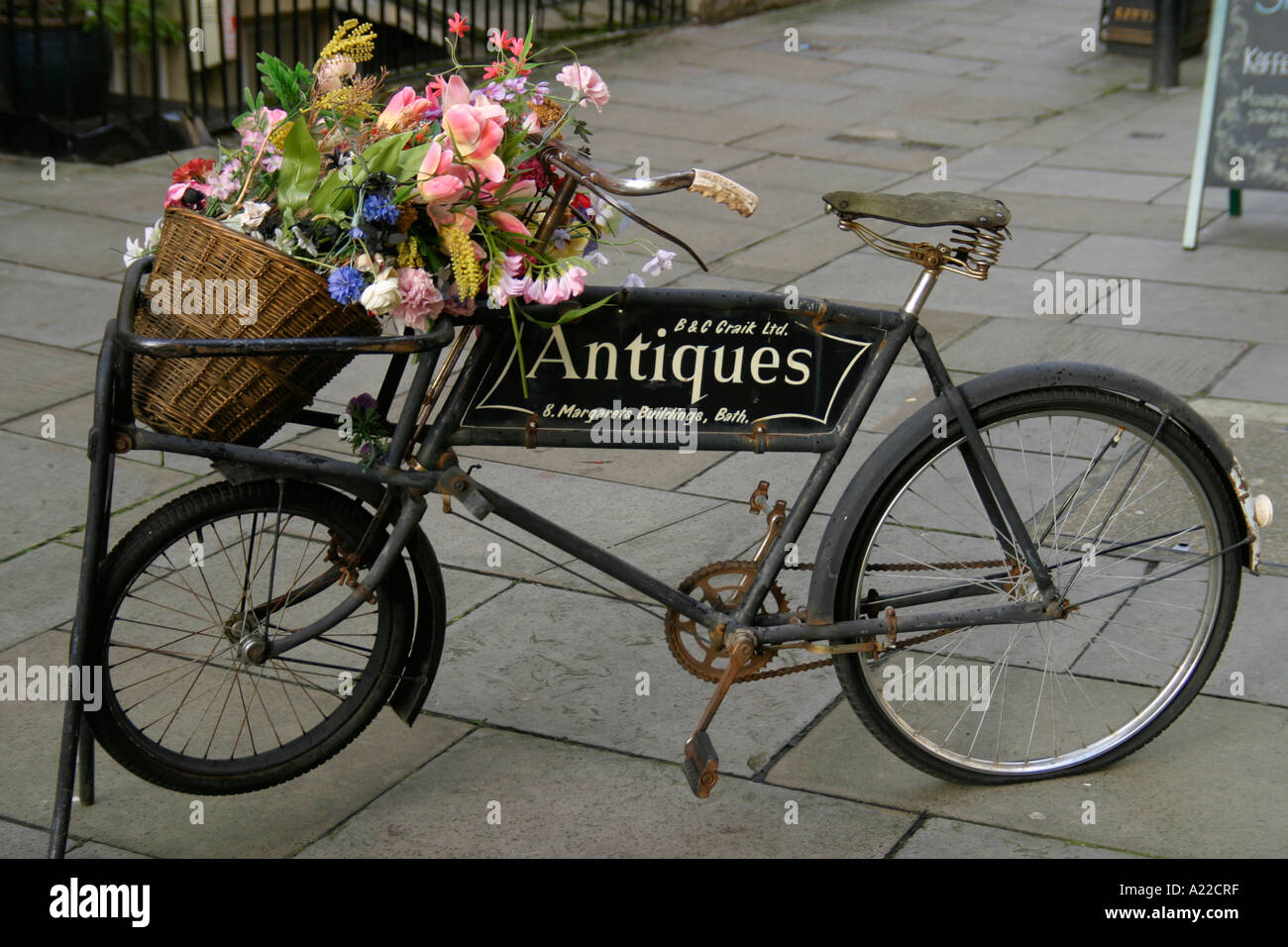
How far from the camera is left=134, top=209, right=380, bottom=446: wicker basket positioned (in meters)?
2.81

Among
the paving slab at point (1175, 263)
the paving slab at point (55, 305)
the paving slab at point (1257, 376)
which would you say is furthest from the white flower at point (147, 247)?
the paving slab at point (1175, 263)

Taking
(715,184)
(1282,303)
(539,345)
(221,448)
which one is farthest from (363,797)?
(1282,303)

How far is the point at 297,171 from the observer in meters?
2.87

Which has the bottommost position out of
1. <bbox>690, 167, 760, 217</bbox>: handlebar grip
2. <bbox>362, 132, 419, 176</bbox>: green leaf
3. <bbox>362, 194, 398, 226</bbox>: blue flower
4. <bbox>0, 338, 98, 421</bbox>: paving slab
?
<bbox>0, 338, 98, 421</bbox>: paving slab

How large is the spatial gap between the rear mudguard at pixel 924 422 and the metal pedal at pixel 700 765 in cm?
35

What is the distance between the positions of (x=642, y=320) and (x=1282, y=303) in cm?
486

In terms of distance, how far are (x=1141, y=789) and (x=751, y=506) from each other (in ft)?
3.62

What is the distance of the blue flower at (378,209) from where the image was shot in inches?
110

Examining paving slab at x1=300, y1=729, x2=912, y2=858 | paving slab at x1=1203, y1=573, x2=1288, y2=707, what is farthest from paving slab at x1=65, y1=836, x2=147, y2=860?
paving slab at x1=1203, y1=573, x2=1288, y2=707

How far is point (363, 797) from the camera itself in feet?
11.1

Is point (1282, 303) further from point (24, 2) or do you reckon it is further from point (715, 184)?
point (24, 2)

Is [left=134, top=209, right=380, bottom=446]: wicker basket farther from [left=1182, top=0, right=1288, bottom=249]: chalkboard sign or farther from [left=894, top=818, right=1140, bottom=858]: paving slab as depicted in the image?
Result: [left=1182, top=0, right=1288, bottom=249]: chalkboard sign

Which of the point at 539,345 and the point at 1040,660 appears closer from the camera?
the point at 539,345

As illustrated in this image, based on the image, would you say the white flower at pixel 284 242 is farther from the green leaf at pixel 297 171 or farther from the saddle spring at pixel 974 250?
the saddle spring at pixel 974 250
